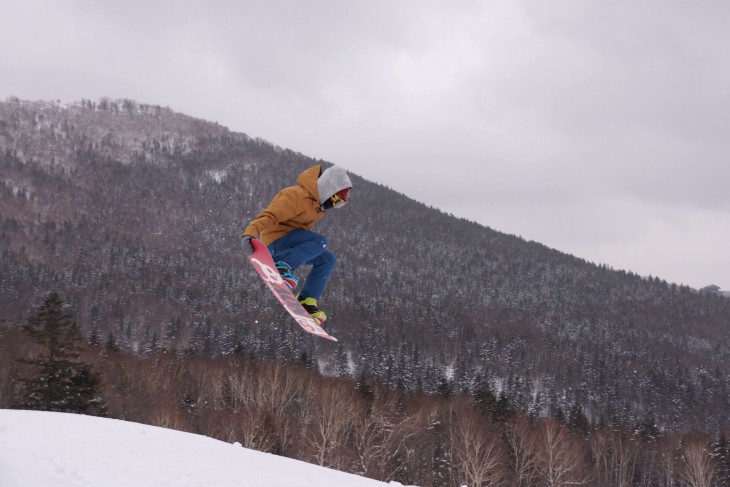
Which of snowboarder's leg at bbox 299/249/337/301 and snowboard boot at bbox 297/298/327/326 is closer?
snowboard boot at bbox 297/298/327/326

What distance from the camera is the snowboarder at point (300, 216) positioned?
6723mm

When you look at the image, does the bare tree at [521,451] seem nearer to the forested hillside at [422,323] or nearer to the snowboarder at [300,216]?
the forested hillside at [422,323]

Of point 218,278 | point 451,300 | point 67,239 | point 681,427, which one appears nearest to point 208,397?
point 681,427

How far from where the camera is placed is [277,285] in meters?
6.74

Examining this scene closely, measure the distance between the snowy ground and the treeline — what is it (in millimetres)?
18271

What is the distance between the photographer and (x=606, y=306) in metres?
186

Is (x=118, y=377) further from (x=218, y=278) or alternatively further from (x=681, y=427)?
(x=218, y=278)

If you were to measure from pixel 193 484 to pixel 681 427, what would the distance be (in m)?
114

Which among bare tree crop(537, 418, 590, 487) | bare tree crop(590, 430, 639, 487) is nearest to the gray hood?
bare tree crop(537, 418, 590, 487)

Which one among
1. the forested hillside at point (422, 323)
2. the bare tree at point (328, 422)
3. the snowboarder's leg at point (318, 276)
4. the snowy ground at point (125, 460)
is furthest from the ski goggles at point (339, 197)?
the forested hillside at point (422, 323)

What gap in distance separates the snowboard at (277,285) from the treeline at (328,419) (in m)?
24.4

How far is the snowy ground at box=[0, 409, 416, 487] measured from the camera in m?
8.17

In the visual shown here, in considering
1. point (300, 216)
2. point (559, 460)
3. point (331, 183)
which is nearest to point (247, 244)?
point (300, 216)

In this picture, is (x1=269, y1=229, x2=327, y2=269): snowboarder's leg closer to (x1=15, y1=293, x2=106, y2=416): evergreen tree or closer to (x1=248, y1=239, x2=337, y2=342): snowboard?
(x1=248, y1=239, x2=337, y2=342): snowboard
